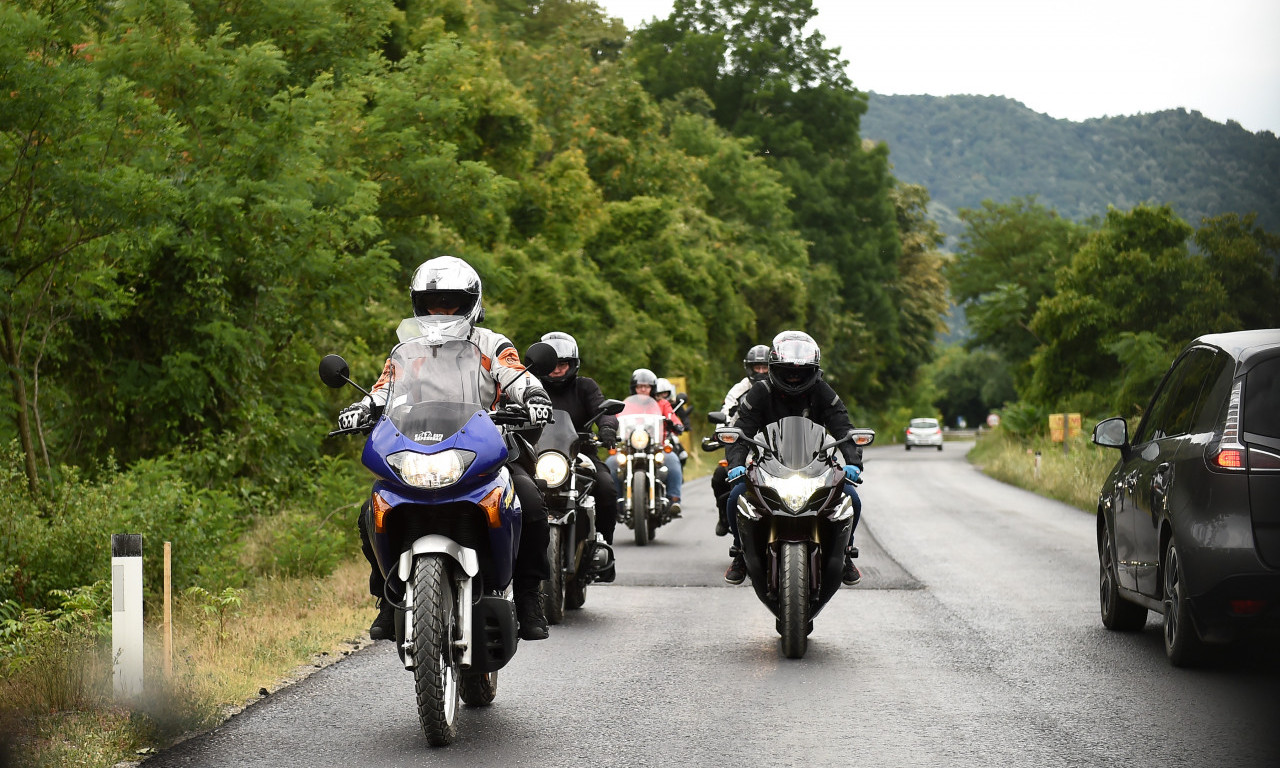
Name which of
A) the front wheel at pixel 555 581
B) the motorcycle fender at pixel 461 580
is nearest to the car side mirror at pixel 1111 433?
the front wheel at pixel 555 581

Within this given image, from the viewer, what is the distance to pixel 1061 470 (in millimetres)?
31469

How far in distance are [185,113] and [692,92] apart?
171 ft

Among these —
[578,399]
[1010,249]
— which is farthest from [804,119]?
[578,399]

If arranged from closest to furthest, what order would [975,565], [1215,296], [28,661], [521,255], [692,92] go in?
[28,661] → [975,565] → [521,255] → [1215,296] → [692,92]

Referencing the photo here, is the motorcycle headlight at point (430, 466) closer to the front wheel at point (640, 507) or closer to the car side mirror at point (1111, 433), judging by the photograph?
the car side mirror at point (1111, 433)

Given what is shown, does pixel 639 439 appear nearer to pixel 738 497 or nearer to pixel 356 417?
pixel 738 497

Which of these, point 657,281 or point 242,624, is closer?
point 242,624

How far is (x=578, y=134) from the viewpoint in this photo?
4428 centimetres

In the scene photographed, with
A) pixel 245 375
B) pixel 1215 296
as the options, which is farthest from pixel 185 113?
pixel 1215 296

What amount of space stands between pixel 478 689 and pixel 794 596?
87.8 inches

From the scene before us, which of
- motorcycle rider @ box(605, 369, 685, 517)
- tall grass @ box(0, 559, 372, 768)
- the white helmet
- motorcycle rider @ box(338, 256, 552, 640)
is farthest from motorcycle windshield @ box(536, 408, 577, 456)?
motorcycle rider @ box(605, 369, 685, 517)

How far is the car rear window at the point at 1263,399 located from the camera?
7.68m

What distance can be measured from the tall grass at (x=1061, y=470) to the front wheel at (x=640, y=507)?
31.6ft

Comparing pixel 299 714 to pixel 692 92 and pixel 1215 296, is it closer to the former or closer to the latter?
pixel 1215 296
